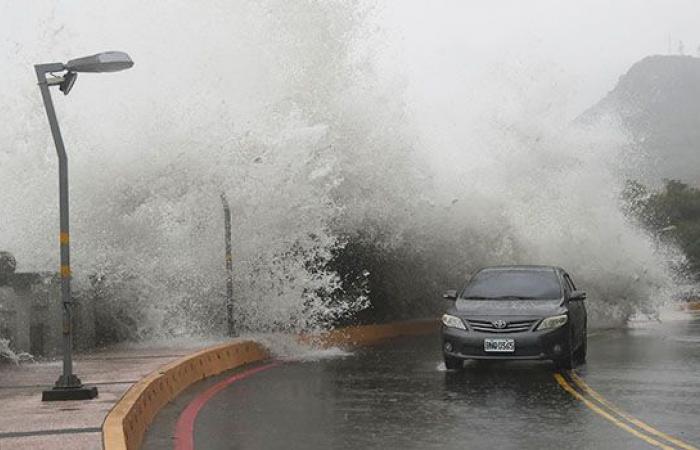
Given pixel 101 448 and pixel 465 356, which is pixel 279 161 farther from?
pixel 101 448

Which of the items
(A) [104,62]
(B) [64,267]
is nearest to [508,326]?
(B) [64,267]

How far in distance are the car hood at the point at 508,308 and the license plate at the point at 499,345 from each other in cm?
50

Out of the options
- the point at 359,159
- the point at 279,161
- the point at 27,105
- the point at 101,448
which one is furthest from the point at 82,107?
the point at 101,448

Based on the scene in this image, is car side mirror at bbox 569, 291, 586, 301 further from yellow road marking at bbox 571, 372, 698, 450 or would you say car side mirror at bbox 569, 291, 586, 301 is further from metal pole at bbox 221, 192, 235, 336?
metal pole at bbox 221, 192, 235, 336

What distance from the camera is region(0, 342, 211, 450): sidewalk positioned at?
838cm

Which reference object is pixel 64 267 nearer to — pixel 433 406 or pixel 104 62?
pixel 104 62

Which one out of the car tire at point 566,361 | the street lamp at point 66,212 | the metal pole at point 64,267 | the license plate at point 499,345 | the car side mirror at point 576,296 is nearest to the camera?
the street lamp at point 66,212

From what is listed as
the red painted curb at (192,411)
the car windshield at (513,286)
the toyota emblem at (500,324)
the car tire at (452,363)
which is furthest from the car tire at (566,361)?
the red painted curb at (192,411)

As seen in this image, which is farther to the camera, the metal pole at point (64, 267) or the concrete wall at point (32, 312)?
the concrete wall at point (32, 312)

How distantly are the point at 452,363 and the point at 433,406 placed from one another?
3833 millimetres

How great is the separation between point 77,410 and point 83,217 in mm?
10783

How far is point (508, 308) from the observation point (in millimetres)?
15445

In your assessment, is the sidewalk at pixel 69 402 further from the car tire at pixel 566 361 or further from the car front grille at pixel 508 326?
the car tire at pixel 566 361

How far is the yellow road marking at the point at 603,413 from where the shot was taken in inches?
358
